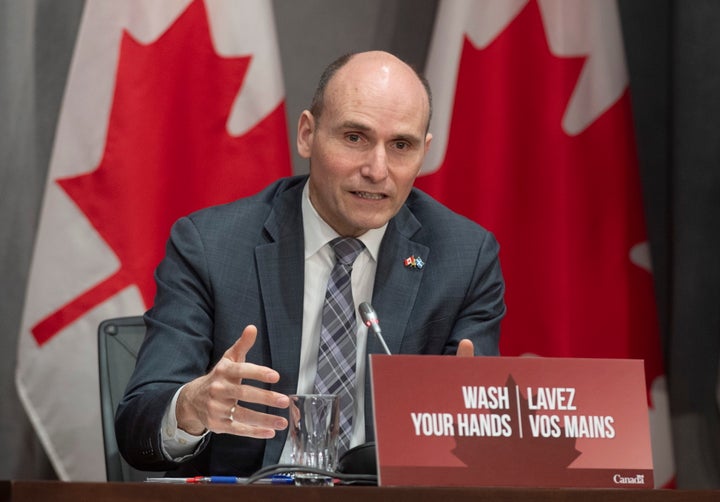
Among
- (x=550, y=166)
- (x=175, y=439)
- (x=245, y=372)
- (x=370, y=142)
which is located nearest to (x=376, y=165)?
(x=370, y=142)

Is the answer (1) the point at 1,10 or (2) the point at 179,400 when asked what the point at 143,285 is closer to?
(1) the point at 1,10

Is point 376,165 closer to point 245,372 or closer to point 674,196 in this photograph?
point 245,372

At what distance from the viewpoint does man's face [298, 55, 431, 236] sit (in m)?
2.36

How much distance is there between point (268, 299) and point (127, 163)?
1061 millimetres

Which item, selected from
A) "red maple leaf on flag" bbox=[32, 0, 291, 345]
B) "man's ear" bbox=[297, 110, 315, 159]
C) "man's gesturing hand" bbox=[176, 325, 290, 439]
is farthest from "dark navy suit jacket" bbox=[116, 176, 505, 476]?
"red maple leaf on flag" bbox=[32, 0, 291, 345]

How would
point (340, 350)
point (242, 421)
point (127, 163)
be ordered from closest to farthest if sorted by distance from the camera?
point (242, 421)
point (340, 350)
point (127, 163)

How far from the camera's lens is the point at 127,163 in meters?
3.16

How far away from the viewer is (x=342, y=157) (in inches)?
93.7

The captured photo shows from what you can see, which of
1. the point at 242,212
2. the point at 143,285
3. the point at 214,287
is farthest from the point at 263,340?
the point at 143,285

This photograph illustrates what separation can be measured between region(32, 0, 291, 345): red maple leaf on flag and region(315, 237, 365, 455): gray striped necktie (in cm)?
100

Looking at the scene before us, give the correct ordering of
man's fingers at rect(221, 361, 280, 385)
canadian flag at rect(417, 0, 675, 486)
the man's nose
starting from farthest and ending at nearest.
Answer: canadian flag at rect(417, 0, 675, 486)
the man's nose
man's fingers at rect(221, 361, 280, 385)

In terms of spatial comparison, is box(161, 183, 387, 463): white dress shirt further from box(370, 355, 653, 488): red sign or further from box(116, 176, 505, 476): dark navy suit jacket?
box(370, 355, 653, 488): red sign

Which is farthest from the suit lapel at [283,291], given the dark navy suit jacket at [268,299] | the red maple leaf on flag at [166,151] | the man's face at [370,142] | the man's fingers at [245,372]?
the red maple leaf on flag at [166,151]

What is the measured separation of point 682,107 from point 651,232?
49 centimetres
